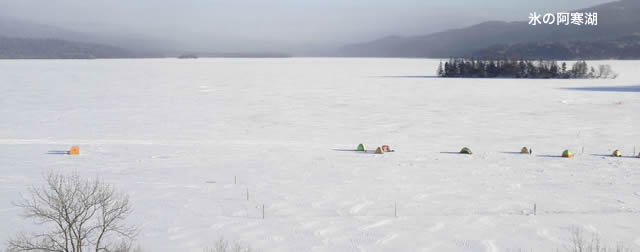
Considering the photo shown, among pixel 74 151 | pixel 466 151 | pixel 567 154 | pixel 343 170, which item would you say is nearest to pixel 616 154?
pixel 567 154

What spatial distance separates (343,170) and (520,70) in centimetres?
8385

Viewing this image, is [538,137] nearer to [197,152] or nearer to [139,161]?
[197,152]

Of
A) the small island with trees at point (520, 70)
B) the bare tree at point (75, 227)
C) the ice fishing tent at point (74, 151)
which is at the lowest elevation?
the bare tree at point (75, 227)

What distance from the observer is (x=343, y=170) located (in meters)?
22.2

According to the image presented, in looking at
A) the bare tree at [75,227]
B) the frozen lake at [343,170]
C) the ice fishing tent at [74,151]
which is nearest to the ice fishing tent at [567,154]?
the frozen lake at [343,170]

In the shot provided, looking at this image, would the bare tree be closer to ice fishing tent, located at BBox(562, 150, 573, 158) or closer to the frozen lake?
the frozen lake

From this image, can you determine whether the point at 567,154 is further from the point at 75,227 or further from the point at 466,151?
the point at 75,227

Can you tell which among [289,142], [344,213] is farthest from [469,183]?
[289,142]

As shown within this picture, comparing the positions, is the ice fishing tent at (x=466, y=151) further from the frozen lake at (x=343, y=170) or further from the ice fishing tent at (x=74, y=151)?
the ice fishing tent at (x=74, y=151)

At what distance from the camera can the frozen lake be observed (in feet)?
48.8

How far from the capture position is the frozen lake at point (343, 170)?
14.9 m

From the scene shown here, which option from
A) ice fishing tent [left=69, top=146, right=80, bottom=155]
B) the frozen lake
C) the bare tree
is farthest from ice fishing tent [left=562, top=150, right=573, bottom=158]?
ice fishing tent [left=69, top=146, right=80, bottom=155]

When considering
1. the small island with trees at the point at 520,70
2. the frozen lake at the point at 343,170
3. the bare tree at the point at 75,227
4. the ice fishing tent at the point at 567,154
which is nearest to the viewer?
the bare tree at the point at 75,227

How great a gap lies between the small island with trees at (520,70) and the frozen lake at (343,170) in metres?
52.1
